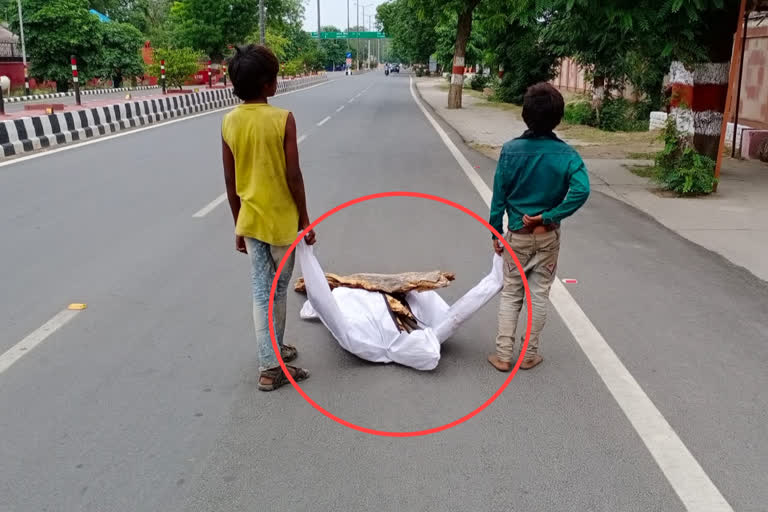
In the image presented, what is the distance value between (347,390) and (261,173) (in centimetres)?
121

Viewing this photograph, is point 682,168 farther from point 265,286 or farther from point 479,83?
point 479,83

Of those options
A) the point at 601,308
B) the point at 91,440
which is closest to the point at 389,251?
the point at 601,308

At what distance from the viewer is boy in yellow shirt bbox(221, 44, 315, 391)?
11.8 ft

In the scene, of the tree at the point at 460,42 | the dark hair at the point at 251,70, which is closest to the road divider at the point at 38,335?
the dark hair at the point at 251,70

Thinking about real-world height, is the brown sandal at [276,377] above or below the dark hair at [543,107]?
below

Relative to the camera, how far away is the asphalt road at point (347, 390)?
306 cm

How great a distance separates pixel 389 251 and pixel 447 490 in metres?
3.89

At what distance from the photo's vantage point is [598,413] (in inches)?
146

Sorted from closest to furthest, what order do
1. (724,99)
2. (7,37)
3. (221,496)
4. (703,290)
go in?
(221,496) → (703,290) → (724,99) → (7,37)

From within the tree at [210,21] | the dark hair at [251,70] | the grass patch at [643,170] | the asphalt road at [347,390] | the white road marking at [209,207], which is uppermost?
the tree at [210,21]

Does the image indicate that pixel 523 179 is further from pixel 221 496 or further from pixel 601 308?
pixel 221 496

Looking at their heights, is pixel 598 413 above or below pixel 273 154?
below

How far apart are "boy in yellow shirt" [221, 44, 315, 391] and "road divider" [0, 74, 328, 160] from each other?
1141 centimetres

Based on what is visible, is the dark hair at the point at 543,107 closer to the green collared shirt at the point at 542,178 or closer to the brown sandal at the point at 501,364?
the green collared shirt at the point at 542,178
